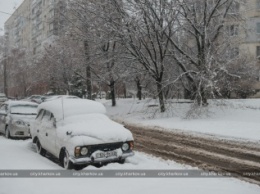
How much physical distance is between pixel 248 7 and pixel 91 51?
1134 cm

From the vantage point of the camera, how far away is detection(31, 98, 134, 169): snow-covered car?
26.1ft

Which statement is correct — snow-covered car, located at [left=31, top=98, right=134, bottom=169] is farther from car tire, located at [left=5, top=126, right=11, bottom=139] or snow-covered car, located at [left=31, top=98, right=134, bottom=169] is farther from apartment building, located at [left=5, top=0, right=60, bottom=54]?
apartment building, located at [left=5, top=0, right=60, bottom=54]

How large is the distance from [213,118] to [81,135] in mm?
11747

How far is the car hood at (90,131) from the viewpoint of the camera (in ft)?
26.4

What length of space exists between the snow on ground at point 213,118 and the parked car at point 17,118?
6392mm

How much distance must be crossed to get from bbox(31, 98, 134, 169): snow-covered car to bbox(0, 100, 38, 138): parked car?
11.5 feet

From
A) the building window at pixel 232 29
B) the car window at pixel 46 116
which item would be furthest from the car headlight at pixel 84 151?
the building window at pixel 232 29

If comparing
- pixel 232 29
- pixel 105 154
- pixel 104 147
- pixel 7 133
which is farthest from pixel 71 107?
pixel 232 29

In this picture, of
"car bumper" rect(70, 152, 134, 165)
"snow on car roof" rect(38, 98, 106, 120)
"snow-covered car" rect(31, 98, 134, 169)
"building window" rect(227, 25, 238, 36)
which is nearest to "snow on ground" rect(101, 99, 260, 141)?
"building window" rect(227, 25, 238, 36)

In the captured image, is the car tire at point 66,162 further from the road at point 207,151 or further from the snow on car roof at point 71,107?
the road at point 207,151

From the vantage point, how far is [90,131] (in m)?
8.27

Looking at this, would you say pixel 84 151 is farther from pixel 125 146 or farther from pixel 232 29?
pixel 232 29
